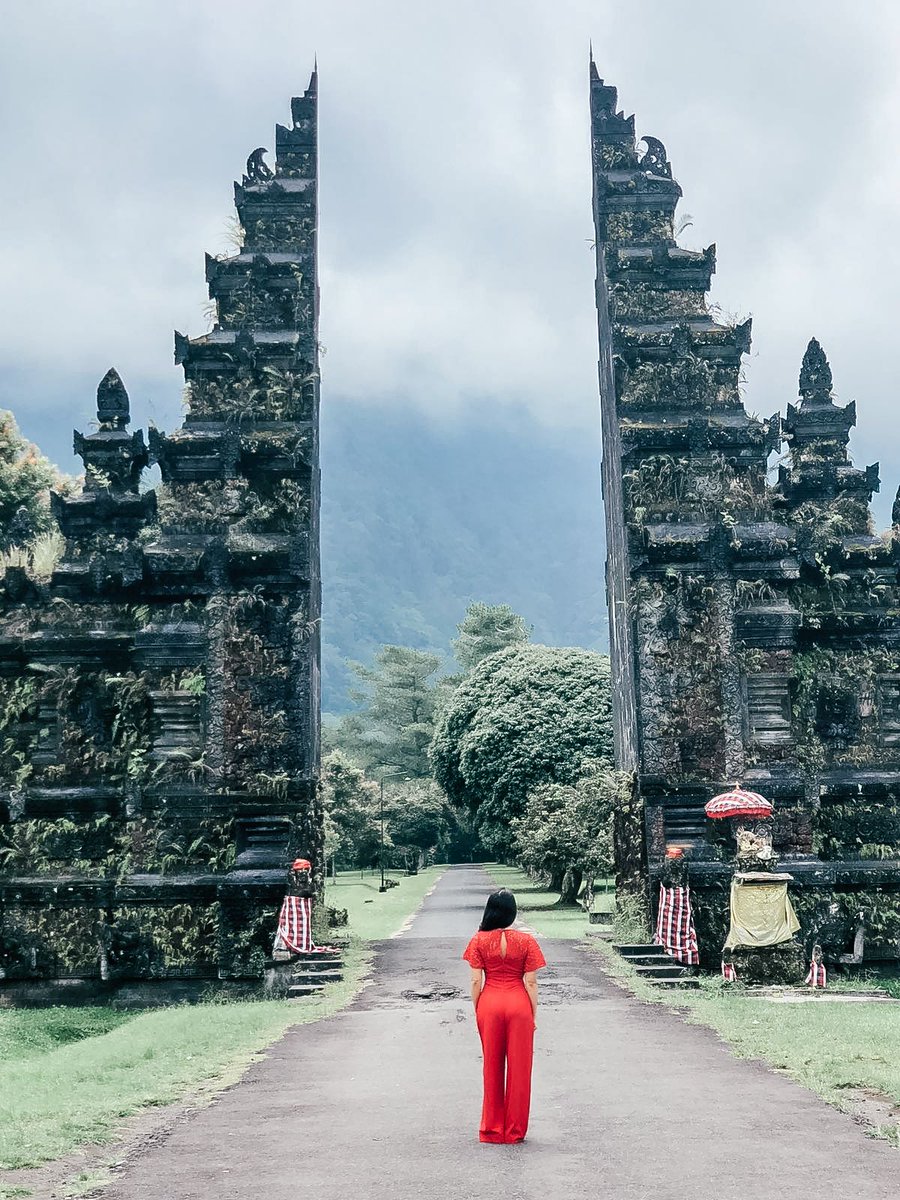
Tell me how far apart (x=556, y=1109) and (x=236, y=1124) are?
230cm

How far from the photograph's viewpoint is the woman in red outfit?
744cm

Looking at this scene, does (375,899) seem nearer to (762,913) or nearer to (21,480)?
(21,480)

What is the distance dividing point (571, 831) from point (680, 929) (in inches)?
432

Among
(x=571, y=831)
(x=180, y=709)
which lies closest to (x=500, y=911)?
(x=180, y=709)

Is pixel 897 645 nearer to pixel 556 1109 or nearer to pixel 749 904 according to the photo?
pixel 749 904

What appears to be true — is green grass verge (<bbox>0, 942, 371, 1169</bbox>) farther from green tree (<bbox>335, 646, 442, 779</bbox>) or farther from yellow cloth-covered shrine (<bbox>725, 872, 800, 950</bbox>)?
green tree (<bbox>335, 646, 442, 779</bbox>)

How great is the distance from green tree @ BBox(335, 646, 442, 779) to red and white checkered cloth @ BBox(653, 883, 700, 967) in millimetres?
59248

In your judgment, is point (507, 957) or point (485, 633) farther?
point (485, 633)

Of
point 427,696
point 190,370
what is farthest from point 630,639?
point 427,696

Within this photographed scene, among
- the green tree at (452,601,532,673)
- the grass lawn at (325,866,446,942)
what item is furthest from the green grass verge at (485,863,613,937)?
the green tree at (452,601,532,673)

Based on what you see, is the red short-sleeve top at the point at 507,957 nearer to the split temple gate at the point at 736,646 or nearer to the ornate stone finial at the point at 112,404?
the split temple gate at the point at 736,646

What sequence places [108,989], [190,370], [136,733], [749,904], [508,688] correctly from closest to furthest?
[749,904] < [108,989] < [136,733] < [190,370] < [508,688]

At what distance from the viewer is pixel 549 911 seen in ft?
103

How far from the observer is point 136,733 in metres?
19.2
